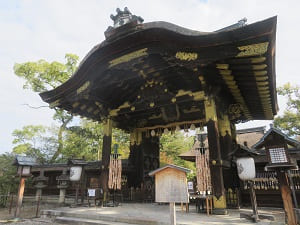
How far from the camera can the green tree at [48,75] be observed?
18.6 m

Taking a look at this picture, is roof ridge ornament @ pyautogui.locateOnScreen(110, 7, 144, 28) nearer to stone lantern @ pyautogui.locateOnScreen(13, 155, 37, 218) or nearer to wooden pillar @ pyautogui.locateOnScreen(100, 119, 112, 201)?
wooden pillar @ pyautogui.locateOnScreen(100, 119, 112, 201)

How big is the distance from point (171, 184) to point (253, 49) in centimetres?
339

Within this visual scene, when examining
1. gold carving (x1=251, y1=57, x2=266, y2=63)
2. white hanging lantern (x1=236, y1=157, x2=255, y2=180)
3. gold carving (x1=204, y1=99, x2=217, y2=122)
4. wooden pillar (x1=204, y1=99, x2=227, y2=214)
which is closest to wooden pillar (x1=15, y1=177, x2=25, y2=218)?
wooden pillar (x1=204, y1=99, x2=227, y2=214)

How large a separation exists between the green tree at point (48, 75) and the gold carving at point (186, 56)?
16.2 m

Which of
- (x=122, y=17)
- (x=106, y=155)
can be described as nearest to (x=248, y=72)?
(x=122, y=17)

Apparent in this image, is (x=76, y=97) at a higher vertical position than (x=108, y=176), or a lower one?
higher

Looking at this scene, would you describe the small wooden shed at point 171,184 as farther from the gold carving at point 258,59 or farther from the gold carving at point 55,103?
the gold carving at point 55,103

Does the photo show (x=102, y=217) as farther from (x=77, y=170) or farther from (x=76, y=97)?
(x=76, y=97)

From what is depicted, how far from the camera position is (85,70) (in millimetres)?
6992

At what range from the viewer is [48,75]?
19062mm

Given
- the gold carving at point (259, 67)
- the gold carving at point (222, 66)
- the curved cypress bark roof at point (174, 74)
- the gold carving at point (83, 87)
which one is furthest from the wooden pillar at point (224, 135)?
the gold carving at point (83, 87)

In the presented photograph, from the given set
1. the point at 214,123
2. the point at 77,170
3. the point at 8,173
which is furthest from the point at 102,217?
the point at 8,173

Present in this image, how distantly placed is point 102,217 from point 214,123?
156 inches

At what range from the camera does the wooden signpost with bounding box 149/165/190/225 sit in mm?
3105
